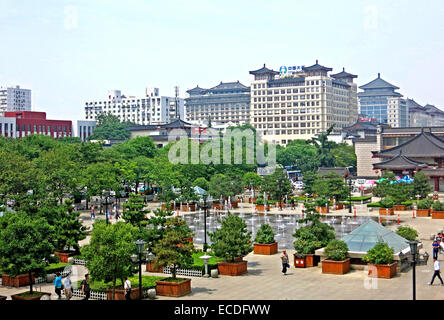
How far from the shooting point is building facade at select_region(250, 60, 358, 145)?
13875 centimetres

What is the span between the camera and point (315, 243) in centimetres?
2484

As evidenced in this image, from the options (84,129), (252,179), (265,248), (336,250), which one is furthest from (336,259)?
(84,129)

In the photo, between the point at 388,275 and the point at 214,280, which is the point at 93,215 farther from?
the point at 388,275

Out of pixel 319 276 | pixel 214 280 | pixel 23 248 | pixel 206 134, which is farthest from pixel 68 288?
pixel 206 134

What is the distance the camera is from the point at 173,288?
1959 centimetres

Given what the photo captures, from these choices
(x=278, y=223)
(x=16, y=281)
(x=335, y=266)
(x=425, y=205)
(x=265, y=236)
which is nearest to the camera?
(x=16, y=281)

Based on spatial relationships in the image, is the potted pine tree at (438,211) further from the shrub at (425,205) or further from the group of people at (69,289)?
the group of people at (69,289)

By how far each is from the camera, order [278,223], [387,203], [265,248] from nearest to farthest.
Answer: [265,248], [278,223], [387,203]

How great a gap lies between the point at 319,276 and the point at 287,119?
122m

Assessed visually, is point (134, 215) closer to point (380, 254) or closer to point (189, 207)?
point (380, 254)

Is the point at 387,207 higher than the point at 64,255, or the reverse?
the point at 387,207

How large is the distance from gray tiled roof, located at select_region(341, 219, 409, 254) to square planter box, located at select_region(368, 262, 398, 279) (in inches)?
58.3

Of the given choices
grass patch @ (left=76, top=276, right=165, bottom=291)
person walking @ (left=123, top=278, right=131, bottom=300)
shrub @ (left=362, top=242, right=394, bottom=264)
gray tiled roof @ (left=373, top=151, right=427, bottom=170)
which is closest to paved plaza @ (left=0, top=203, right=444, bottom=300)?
shrub @ (left=362, top=242, right=394, bottom=264)

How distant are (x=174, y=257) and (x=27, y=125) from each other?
306 ft
